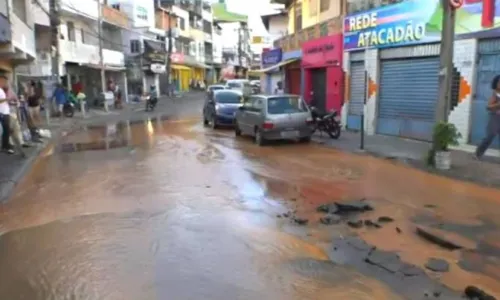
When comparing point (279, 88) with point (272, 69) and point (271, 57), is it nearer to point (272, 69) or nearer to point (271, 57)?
point (272, 69)

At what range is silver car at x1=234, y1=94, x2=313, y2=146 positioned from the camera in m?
15.7

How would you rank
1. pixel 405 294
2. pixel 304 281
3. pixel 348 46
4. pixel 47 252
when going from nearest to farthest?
1. pixel 405 294
2. pixel 304 281
3. pixel 47 252
4. pixel 348 46

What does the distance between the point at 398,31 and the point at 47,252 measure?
13024 mm

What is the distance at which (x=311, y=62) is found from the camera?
23.0 metres

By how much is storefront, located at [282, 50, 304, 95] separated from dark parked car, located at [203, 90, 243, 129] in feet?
12.6

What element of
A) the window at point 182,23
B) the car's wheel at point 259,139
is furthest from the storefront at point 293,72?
the window at point 182,23

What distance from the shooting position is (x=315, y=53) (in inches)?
887

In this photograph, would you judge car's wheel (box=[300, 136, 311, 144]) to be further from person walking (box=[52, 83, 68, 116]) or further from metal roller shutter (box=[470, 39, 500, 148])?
person walking (box=[52, 83, 68, 116])

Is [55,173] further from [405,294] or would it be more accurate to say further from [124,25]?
[124,25]

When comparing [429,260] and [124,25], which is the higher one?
[124,25]

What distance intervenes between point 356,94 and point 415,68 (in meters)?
3.71

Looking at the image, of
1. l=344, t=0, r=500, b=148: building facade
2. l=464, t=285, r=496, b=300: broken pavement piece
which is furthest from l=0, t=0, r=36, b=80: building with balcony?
l=464, t=285, r=496, b=300: broken pavement piece

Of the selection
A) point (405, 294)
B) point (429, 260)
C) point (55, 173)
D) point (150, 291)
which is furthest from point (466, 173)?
point (55, 173)

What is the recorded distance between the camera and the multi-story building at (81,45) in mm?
28234
